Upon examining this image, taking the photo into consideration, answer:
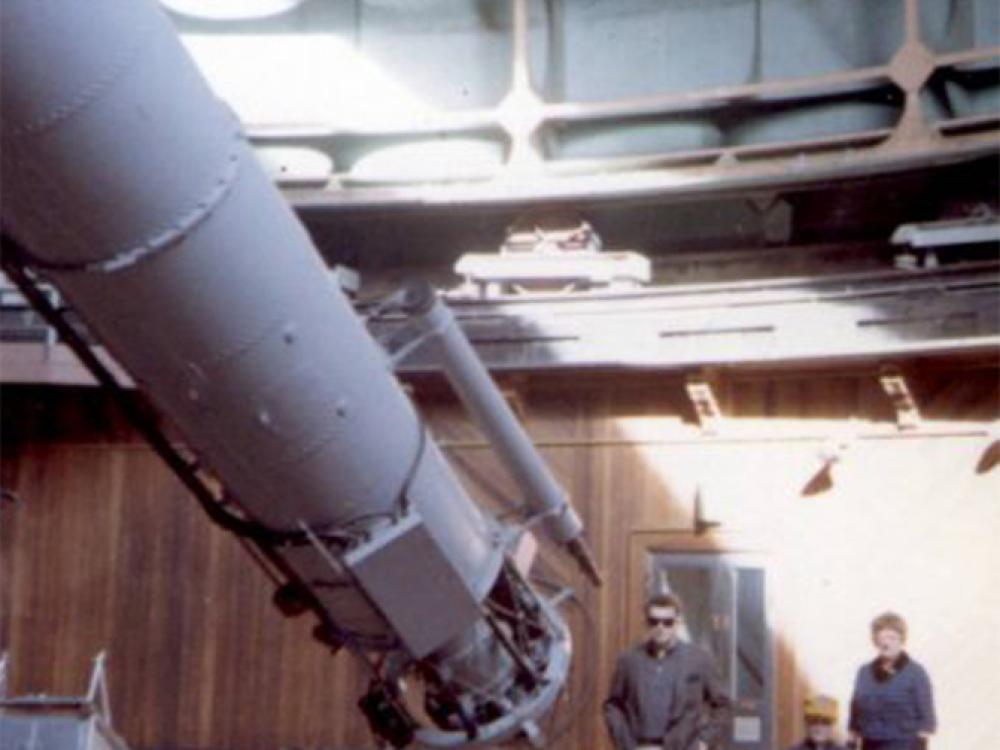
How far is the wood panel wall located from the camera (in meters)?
9.88

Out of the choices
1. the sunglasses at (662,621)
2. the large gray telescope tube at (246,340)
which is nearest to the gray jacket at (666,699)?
the sunglasses at (662,621)

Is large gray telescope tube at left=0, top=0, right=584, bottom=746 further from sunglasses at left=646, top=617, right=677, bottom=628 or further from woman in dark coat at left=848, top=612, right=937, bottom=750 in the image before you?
woman in dark coat at left=848, top=612, right=937, bottom=750

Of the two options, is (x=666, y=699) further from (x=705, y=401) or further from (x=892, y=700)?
(x=705, y=401)

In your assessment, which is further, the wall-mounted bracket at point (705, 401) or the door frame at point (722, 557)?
the wall-mounted bracket at point (705, 401)

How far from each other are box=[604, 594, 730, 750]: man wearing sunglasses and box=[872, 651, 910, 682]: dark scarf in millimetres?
850

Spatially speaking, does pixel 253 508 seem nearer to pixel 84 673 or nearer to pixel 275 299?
pixel 275 299

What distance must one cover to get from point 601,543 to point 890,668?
2737mm

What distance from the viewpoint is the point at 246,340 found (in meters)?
4.88

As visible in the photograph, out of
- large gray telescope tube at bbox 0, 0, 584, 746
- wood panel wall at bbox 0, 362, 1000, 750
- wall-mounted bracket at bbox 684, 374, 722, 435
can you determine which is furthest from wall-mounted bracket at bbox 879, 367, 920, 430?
large gray telescope tube at bbox 0, 0, 584, 746

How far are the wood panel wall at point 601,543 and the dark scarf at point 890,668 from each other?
1.65 m

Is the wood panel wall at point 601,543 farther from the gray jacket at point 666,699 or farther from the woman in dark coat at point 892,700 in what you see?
the gray jacket at point 666,699

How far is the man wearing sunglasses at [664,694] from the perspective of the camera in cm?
770

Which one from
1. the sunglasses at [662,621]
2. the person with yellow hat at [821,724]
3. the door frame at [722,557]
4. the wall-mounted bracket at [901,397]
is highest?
the wall-mounted bracket at [901,397]

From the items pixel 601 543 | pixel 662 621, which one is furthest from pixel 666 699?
pixel 601 543
